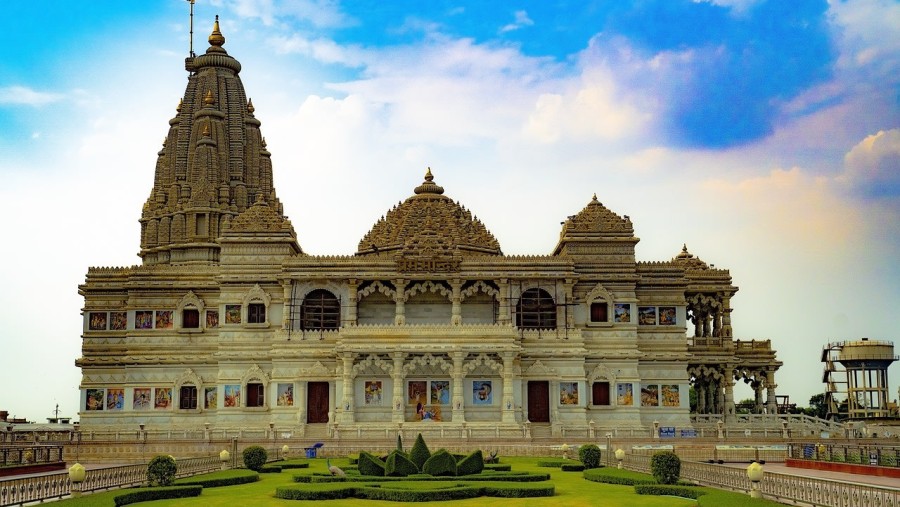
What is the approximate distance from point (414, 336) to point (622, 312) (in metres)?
13.4

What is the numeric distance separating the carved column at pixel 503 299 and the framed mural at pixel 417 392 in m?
6.45

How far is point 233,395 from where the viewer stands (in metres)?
63.1

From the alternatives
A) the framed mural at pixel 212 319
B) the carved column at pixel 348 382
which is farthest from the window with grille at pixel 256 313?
the carved column at pixel 348 382

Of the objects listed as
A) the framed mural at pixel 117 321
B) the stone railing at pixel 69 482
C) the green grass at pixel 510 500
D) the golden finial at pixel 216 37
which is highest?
the golden finial at pixel 216 37

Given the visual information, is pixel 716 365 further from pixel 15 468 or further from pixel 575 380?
pixel 15 468

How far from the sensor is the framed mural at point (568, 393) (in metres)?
61.1

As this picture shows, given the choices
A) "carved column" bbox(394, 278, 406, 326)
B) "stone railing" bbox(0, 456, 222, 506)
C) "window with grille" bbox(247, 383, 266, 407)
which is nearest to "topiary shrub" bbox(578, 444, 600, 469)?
"stone railing" bbox(0, 456, 222, 506)

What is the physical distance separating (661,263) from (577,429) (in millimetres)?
15351

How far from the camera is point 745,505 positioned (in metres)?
26.6

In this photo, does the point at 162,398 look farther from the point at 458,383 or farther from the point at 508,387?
the point at 508,387

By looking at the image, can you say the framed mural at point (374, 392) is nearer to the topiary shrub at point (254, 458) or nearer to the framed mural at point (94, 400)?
the framed mural at point (94, 400)

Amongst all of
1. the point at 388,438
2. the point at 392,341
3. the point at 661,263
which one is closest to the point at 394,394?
the point at 392,341

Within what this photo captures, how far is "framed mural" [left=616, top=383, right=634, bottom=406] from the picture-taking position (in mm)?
62375

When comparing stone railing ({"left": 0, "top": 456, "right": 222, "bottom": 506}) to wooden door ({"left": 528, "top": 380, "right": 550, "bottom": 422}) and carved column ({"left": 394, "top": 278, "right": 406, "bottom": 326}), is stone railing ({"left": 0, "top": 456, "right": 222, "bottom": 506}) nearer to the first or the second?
carved column ({"left": 394, "top": 278, "right": 406, "bottom": 326})
